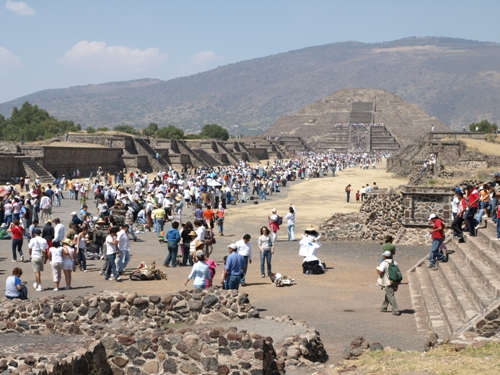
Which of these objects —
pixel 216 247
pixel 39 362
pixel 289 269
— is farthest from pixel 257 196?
pixel 39 362

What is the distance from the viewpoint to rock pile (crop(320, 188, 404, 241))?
2231 cm

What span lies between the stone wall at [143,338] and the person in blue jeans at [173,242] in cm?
620

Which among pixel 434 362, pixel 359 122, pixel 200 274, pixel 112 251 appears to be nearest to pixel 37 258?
pixel 112 251

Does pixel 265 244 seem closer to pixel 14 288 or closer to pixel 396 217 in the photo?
pixel 14 288

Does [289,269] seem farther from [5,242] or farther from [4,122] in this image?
[4,122]

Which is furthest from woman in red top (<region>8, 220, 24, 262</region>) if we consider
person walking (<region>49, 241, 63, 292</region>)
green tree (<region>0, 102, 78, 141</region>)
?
green tree (<region>0, 102, 78, 141</region>)

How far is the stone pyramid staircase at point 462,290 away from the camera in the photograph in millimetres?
10367

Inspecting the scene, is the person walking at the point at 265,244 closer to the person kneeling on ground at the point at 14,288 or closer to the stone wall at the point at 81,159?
the person kneeling on ground at the point at 14,288

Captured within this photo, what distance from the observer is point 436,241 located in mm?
15453

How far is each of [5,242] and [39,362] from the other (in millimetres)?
14147

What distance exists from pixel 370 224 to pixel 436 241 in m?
6.99

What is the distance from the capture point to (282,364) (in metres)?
9.02

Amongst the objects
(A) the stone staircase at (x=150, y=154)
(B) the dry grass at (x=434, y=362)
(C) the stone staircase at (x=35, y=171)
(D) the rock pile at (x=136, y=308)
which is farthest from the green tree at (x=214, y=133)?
(B) the dry grass at (x=434, y=362)

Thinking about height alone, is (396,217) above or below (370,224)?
above
